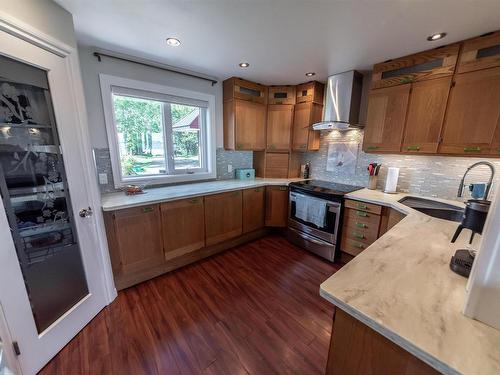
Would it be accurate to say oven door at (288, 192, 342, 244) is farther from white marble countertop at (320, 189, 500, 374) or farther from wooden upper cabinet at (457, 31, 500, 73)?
wooden upper cabinet at (457, 31, 500, 73)

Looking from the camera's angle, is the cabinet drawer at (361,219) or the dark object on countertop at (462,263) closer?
the dark object on countertop at (462,263)

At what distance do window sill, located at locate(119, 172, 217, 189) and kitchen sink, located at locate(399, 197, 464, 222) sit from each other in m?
2.47

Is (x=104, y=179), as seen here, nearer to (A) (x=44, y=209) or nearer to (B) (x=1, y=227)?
(A) (x=44, y=209)

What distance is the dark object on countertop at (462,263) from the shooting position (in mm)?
898

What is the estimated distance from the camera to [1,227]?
43.4 inches

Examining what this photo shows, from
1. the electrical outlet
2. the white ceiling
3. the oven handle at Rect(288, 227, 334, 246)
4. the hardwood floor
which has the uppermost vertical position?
the white ceiling

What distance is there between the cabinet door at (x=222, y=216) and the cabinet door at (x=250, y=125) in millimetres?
841

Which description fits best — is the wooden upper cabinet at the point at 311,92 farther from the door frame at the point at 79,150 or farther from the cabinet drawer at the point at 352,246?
the door frame at the point at 79,150

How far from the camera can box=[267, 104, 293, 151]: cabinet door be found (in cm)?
320

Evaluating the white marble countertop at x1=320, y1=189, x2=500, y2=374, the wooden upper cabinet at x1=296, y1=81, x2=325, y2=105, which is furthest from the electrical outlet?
the wooden upper cabinet at x1=296, y1=81, x2=325, y2=105

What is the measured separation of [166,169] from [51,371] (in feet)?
6.67

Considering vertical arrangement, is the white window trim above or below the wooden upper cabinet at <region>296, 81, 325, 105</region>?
below

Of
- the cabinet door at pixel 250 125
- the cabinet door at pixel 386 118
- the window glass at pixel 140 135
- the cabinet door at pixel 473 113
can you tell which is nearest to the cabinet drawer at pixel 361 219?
the cabinet door at pixel 386 118

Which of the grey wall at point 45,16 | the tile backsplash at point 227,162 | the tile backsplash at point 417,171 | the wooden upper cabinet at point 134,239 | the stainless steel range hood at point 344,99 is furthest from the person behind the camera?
the stainless steel range hood at point 344,99
